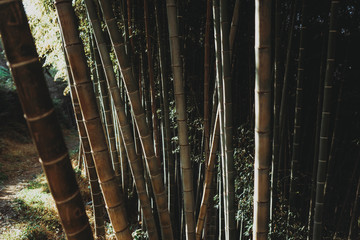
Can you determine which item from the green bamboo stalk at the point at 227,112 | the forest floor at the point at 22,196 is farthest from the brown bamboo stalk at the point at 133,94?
the forest floor at the point at 22,196

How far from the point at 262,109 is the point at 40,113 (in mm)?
747

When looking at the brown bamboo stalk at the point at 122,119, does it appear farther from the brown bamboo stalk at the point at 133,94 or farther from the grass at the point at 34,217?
the grass at the point at 34,217

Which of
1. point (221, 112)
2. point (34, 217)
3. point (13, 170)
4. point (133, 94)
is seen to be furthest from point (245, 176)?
point (13, 170)

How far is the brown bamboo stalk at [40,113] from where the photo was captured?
621mm

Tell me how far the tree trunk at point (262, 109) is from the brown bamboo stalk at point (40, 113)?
0.69m

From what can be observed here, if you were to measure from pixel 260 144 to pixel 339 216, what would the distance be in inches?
95.5

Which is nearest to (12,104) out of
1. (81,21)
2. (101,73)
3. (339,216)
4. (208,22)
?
(81,21)

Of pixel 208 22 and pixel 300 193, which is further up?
pixel 208 22

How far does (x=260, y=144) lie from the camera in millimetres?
1019

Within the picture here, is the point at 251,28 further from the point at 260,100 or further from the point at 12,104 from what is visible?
the point at 12,104

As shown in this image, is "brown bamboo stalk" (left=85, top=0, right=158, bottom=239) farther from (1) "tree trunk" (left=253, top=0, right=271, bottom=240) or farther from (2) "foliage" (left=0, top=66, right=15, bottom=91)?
(2) "foliage" (left=0, top=66, right=15, bottom=91)

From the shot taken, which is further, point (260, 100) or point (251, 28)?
point (251, 28)

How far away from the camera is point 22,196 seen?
5.49 meters

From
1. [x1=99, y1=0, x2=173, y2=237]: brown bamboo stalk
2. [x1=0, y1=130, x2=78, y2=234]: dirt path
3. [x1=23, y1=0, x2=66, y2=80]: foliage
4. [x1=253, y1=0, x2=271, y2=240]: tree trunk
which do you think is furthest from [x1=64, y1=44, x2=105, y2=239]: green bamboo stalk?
[x1=23, y1=0, x2=66, y2=80]: foliage
